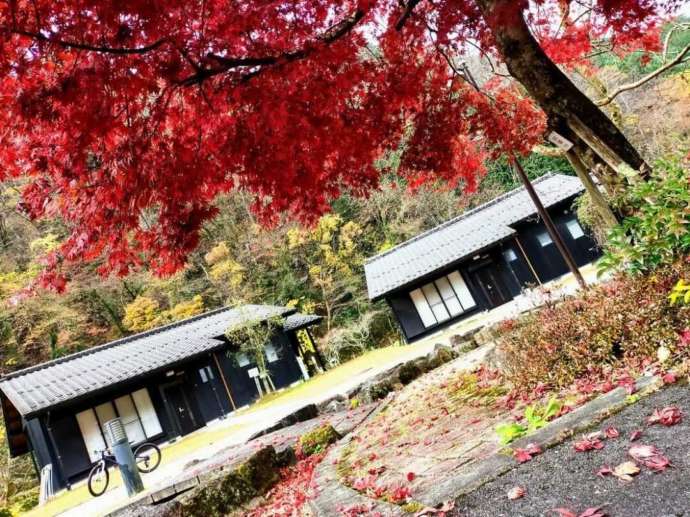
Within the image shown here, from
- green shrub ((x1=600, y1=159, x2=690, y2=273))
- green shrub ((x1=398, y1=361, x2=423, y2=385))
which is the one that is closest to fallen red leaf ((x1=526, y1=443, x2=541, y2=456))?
green shrub ((x1=600, y1=159, x2=690, y2=273))

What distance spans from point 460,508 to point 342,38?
4.83 meters

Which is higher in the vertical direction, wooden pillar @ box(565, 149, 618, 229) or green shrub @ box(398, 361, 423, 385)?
wooden pillar @ box(565, 149, 618, 229)

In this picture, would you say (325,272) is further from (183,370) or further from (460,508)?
(460,508)

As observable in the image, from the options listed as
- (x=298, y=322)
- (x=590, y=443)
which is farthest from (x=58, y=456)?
(x=590, y=443)

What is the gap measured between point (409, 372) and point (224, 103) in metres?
7.04

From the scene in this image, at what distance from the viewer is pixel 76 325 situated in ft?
87.3

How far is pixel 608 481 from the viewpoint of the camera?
86.5 inches

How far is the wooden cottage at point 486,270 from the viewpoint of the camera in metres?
22.1

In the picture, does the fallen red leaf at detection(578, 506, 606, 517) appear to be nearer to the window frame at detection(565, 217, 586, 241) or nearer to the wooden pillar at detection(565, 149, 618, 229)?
the wooden pillar at detection(565, 149, 618, 229)

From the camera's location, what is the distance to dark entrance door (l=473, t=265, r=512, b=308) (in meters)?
22.2

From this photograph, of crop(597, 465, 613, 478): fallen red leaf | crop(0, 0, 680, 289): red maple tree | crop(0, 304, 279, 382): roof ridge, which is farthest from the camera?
crop(0, 304, 279, 382): roof ridge

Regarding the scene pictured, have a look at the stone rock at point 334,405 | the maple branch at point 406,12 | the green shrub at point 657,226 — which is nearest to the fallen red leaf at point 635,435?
the green shrub at point 657,226

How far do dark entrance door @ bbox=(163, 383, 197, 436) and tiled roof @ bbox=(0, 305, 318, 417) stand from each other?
140 centimetres

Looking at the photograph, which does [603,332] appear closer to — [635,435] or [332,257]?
[635,435]
